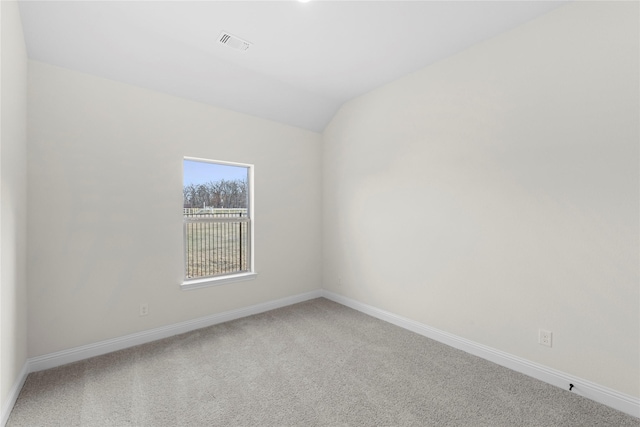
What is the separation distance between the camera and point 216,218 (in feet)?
10.7

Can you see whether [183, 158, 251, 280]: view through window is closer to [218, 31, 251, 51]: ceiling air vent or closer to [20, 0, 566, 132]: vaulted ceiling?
[20, 0, 566, 132]: vaulted ceiling

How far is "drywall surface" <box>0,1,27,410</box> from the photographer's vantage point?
5.43 ft

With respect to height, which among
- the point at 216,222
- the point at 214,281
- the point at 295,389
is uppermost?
the point at 216,222

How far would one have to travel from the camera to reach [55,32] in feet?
6.83

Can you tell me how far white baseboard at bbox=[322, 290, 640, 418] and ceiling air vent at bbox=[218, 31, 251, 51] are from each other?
3.16m

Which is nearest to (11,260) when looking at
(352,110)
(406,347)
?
(406,347)

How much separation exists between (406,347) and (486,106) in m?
2.33

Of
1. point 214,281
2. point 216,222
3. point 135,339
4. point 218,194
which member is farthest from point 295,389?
point 218,194

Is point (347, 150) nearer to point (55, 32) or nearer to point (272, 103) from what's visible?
point (272, 103)

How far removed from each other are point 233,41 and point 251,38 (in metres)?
0.17

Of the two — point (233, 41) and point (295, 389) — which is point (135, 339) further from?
point (233, 41)

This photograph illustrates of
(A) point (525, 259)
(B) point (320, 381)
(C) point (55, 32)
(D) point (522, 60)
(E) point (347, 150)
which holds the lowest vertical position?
(B) point (320, 381)

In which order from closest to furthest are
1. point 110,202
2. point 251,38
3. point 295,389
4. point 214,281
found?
point 295,389 → point 251,38 → point 110,202 → point 214,281

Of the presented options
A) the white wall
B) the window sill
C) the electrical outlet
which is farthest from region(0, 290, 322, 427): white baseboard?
the electrical outlet
